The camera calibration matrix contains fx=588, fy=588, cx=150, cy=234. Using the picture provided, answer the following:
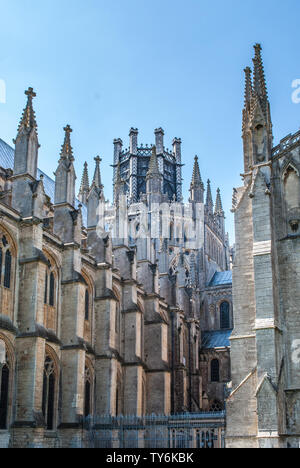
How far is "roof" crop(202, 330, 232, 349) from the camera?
5131cm

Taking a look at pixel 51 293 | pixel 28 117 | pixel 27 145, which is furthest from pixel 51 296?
pixel 28 117

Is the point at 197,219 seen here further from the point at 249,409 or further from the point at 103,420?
the point at 249,409

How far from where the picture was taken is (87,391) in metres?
31.6

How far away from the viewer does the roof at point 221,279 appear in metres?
61.2

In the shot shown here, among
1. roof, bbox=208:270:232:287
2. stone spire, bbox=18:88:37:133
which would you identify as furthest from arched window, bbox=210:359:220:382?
stone spire, bbox=18:88:37:133

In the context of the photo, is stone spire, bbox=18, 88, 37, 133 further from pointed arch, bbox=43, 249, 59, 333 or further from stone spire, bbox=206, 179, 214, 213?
stone spire, bbox=206, 179, 214, 213

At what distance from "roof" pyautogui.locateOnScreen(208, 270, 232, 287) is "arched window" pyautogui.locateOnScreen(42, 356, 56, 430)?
33.8 m

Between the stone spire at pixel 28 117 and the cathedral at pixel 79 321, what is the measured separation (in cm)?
5

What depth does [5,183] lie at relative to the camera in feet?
111

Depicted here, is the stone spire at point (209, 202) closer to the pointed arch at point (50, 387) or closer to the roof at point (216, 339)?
the roof at point (216, 339)

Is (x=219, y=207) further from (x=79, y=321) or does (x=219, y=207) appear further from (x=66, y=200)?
(x=79, y=321)

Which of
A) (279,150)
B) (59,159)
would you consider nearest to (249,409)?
(279,150)

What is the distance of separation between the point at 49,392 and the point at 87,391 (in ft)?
13.5

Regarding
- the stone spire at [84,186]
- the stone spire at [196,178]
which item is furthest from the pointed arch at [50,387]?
the stone spire at [196,178]
